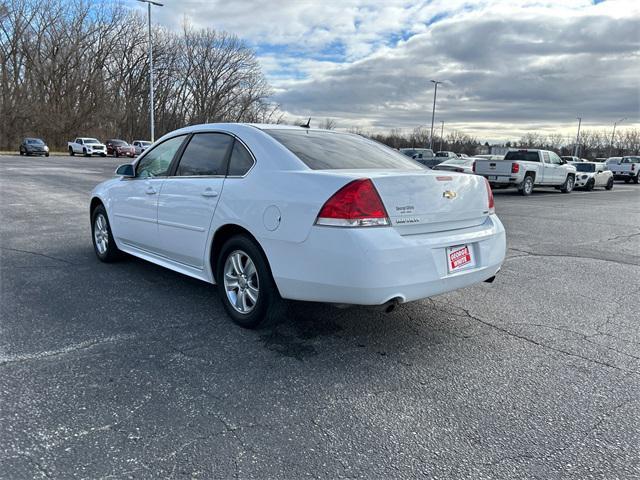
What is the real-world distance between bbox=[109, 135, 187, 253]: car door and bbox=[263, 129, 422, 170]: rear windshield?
136 cm

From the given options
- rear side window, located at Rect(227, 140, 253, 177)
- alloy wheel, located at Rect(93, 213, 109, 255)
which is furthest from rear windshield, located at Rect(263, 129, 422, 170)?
alloy wheel, located at Rect(93, 213, 109, 255)

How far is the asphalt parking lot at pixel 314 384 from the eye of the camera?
2.30 m

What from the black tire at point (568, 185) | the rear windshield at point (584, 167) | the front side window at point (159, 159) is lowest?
the black tire at point (568, 185)

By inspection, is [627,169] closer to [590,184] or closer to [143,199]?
[590,184]

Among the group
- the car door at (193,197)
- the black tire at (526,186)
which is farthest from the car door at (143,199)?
the black tire at (526,186)


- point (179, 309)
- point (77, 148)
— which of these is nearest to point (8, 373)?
point (179, 309)

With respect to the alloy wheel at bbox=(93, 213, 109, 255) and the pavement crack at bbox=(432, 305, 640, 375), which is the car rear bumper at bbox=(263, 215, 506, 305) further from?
the alloy wheel at bbox=(93, 213, 109, 255)

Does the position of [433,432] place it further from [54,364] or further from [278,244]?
[54,364]

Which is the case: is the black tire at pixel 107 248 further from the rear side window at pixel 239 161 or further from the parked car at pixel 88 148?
the parked car at pixel 88 148

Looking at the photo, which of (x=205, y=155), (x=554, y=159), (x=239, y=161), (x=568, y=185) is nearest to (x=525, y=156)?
(x=554, y=159)

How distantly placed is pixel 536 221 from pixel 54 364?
34.1ft

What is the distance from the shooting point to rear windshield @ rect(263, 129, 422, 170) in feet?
12.5

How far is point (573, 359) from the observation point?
11.4 feet

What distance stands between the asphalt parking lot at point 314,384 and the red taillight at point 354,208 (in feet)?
3.15
